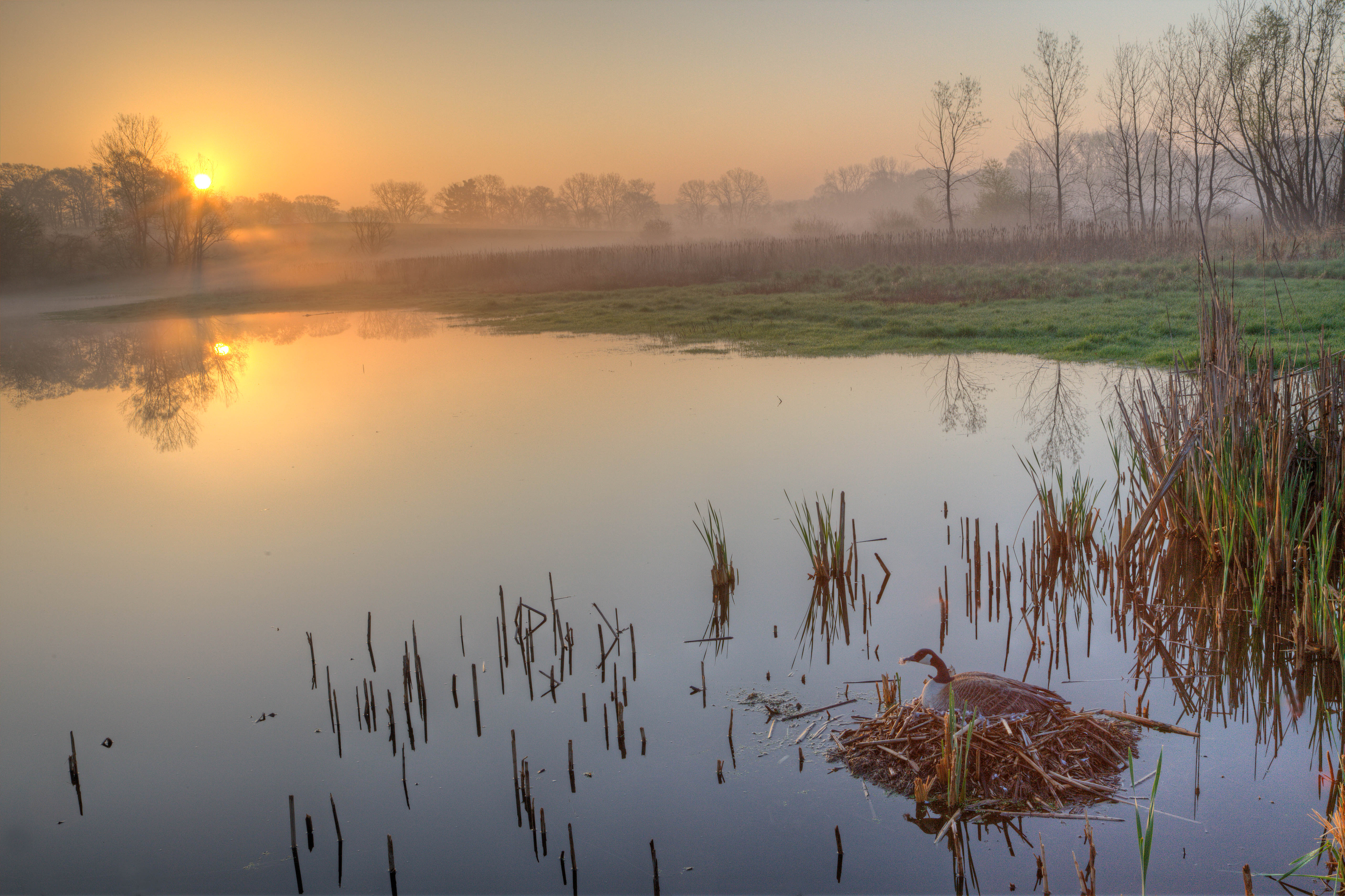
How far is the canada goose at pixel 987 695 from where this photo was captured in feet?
12.1

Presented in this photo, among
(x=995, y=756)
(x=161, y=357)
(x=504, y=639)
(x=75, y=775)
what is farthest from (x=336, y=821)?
(x=161, y=357)

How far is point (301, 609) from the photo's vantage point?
5684 millimetres

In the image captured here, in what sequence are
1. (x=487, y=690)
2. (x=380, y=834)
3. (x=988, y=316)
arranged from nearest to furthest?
(x=380, y=834) < (x=487, y=690) < (x=988, y=316)

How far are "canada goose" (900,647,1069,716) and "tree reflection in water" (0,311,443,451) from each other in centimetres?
975

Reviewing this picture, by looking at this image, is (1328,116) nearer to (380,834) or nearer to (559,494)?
(559,494)

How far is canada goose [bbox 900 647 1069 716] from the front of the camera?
3.69 m

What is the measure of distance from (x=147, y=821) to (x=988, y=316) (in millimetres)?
15808

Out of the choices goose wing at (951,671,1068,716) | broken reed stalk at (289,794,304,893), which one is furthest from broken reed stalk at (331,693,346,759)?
goose wing at (951,671,1068,716)

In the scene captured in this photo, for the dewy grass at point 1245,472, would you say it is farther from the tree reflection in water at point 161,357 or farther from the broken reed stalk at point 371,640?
the tree reflection in water at point 161,357

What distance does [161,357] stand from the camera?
1891 centimetres

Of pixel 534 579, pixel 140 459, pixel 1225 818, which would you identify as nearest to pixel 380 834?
pixel 534 579

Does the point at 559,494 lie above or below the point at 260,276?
below

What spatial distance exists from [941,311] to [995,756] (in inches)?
604

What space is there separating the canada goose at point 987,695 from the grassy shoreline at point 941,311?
7353mm
